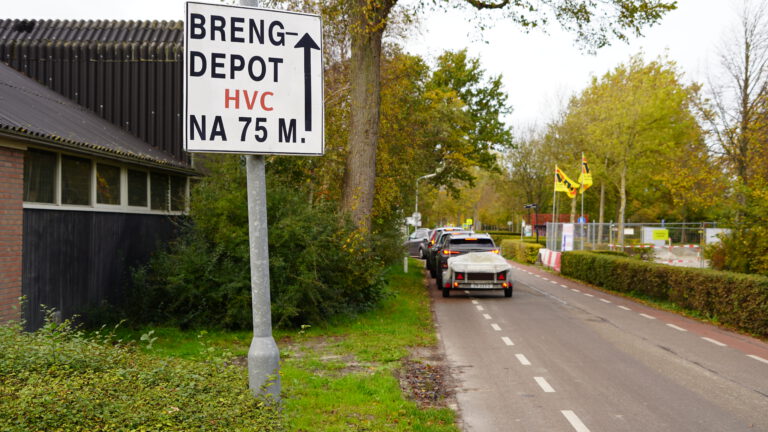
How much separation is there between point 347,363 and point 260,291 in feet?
17.9

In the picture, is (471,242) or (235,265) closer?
(235,265)

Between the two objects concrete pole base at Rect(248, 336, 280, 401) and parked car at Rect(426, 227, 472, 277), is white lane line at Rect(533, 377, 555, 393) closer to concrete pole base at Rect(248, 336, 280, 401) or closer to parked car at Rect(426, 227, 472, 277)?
concrete pole base at Rect(248, 336, 280, 401)

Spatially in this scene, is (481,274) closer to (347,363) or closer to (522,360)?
(522,360)

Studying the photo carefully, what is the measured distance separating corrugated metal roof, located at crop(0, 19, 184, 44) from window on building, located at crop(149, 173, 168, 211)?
4151mm

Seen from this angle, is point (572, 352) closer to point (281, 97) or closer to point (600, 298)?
point (281, 97)

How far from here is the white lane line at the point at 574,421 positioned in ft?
20.8

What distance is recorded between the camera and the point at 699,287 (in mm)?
15344

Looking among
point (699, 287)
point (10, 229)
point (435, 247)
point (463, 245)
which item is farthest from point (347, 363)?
point (435, 247)

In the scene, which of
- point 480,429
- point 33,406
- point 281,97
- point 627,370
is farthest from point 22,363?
point 627,370

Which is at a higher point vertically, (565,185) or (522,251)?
(565,185)

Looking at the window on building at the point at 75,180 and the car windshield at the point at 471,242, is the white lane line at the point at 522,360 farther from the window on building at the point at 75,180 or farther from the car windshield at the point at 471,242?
the car windshield at the point at 471,242

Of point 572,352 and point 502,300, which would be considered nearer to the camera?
point 572,352

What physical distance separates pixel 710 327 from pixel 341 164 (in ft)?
33.8

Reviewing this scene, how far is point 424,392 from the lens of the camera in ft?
25.7
